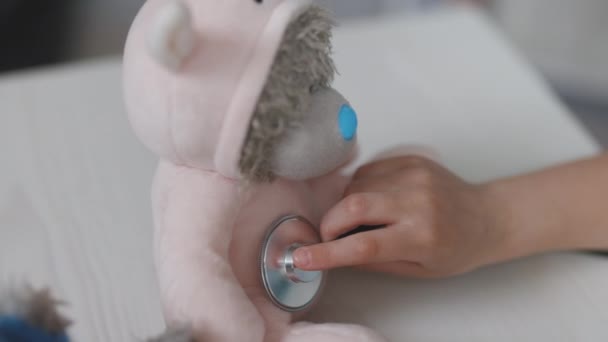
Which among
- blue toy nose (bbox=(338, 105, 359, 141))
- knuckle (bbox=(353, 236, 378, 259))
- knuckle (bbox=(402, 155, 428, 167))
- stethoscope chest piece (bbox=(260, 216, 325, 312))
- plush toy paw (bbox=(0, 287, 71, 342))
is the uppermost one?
blue toy nose (bbox=(338, 105, 359, 141))

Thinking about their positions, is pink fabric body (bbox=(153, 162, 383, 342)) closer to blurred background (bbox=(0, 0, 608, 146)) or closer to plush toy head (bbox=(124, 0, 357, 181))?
plush toy head (bbox=(124, 0, 357, 181))

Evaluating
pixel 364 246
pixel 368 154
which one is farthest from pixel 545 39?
pixel 364 246

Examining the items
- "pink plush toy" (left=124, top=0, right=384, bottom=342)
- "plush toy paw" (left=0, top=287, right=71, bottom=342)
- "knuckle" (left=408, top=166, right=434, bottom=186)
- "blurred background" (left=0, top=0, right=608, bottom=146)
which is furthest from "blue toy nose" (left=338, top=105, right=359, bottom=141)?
"blurred background" (left=0, top=0, right=608, bottom=146)

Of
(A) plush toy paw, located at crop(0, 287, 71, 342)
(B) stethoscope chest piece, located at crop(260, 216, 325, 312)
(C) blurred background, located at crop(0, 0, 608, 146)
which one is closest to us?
(A) plush toy paw, located at crop(0, 287, 71, 342)

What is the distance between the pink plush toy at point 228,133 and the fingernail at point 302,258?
0.03m

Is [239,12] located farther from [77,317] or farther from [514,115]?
[514,115]

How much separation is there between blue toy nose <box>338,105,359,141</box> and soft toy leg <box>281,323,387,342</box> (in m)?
0.13

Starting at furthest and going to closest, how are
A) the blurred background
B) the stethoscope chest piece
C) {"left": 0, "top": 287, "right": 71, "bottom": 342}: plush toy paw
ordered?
1. the blurred background
2. the stethoscope chest piece
3. {"left": 0, "top": 287, "right": 71, "bottom": 342}: plush toy paw

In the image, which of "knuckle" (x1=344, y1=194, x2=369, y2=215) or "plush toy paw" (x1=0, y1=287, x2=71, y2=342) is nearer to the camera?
"plush toy paw" (x1=0, y1=287, x2=71, y2=342)

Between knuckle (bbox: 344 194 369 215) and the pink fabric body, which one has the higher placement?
knuckle (bbox: 344 194 369 215)

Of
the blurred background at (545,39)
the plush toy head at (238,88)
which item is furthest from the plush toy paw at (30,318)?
the blurred background at (545,39)

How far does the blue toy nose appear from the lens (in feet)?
1.47

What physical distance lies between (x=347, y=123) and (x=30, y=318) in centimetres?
23

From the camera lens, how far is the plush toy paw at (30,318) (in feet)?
1.22
